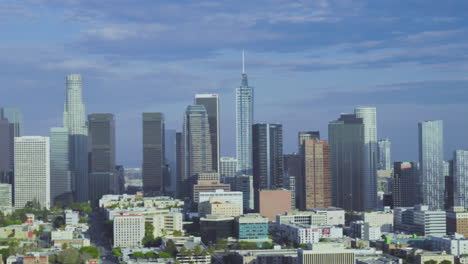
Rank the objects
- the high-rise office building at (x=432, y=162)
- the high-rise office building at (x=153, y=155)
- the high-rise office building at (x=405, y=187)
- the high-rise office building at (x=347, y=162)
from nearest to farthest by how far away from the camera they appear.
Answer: the high-rise office building at (x=432, y=162)
the high-rise office building at (x=405, y=187)
the high-rise office building at (x=347, y=162)
the high-rise office building at (x=153, y=155)

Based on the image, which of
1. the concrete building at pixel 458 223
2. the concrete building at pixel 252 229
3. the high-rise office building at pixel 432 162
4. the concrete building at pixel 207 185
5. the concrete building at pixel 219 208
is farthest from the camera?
the concrete building at pixel 207 185

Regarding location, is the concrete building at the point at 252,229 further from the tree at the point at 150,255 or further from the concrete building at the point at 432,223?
the concrete building at the point at 432,223

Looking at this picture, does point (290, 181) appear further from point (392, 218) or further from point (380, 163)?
point (380, 163)

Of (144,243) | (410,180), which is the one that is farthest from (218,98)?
(144,243)

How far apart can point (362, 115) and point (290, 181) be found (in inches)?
788

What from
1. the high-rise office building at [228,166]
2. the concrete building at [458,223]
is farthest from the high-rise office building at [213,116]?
the concrete building at [458,223]

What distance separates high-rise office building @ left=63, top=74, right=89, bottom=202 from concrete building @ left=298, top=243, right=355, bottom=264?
2516 inches

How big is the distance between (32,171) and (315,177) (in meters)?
29.8

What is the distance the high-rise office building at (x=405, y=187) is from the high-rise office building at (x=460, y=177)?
142 inches

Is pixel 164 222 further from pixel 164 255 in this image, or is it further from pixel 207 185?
pixel 207 185

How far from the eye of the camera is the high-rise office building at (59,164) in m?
105

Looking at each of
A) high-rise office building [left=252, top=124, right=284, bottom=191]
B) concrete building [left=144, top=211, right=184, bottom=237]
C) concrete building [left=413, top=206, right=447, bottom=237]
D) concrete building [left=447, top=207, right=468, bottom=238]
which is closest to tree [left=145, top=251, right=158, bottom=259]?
concrete building [left=144, top=211, right=184, bottom=237]

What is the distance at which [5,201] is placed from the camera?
92812 mm

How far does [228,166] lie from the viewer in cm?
11419
